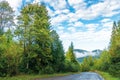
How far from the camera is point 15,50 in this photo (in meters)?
36.9

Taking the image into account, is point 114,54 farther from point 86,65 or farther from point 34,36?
point 86,65

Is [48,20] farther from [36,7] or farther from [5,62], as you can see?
[5,62]

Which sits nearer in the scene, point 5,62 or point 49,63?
point 5,62

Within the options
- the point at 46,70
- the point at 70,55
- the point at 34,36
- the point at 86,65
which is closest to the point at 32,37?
the point at 34,36

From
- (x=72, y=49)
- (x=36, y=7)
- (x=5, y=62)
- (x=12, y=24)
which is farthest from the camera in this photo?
(x=72, y=49)

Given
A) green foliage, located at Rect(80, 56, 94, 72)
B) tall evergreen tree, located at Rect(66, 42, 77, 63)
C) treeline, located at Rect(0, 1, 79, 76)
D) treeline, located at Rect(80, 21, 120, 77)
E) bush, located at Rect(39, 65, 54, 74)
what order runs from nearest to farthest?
1. treeline, located at Rect(80, 21, 120, 77)
2. treeline, located at Rect(0, 1, 79, 76)
3. bush, located at Rect(39, 65, 54, 74)
4. tall evergreen tree, located at Rect(66, 42, 77, 63)
5. green foliage, located at Rect(80, 56, 94, 72)

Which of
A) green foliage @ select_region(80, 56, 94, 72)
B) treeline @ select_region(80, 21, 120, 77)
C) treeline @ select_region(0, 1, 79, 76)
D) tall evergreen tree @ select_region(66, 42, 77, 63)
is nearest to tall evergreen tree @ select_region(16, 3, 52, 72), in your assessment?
treeline @ select_region(0, 1, 79, 76)

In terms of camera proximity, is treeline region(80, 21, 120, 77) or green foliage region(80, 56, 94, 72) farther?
green foliage region(80, 56, 94, 72)

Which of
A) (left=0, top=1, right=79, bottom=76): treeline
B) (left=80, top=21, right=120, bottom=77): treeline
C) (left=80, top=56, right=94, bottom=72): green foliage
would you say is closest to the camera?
(left=80, top=21, right=120, bottom=77): treeline

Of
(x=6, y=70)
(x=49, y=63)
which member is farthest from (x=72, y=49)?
(x=6, y=70)

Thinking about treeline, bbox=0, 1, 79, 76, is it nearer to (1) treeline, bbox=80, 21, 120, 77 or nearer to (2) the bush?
(2) the bush

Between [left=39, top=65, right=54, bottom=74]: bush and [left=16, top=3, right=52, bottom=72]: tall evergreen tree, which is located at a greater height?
[left=16, top=3, right=52, bottom=72]: tall evergreen tree

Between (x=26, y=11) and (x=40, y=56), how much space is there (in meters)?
8.96

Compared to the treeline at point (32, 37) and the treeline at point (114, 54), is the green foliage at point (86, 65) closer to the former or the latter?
the treeline at point (114, 54)
